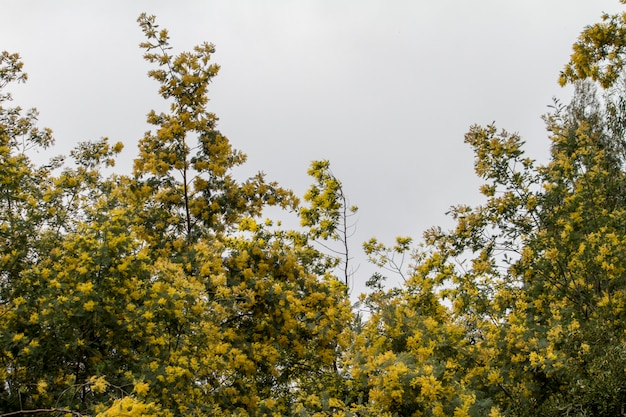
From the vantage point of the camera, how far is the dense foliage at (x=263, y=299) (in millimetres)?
4996

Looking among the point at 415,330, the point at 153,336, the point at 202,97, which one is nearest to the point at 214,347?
the point at 153,336

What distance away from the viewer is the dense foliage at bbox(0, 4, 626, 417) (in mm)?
4996

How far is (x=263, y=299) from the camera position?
289 inches

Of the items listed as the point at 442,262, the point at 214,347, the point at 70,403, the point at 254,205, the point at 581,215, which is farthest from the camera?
the point at 254,205

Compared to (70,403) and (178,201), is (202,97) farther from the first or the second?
(70,403)

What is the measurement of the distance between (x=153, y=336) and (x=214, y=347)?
936 millimetres

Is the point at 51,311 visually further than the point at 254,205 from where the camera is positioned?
No

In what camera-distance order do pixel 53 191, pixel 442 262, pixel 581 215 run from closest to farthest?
pixel 581 215 → pixel 53 191 → pixel 442 262

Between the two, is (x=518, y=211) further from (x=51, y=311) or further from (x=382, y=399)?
(x=51, y=311)

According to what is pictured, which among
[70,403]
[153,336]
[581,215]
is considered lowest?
[70,403]

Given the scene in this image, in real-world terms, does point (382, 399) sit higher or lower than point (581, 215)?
lower

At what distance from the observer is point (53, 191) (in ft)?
24.3

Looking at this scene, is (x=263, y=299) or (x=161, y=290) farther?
(x=263, y=299)

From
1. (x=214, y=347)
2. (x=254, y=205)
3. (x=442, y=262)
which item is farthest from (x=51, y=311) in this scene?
(x=442, y=262)
